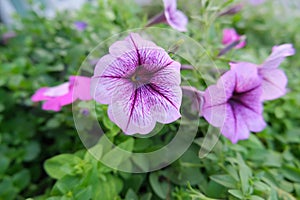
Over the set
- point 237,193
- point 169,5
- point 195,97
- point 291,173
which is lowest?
point 291,173

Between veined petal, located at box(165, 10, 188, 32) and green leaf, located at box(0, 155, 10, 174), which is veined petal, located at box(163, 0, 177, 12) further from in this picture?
green leaf, located at box(0, 155, 10, 174)

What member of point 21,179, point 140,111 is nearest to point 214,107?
point 140,111

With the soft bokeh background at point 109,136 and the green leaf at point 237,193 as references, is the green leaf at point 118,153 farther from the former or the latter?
the green leaf at point 237,193

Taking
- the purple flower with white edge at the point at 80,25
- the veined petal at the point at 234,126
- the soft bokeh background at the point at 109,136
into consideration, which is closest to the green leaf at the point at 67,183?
the soft bokeh background at the point at 109,136

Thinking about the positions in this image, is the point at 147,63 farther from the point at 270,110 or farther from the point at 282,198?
the point at 270,110

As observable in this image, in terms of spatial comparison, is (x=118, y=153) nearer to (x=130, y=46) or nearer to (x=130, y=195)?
(x=130, y=195)

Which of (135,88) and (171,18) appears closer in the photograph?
(135,88)
